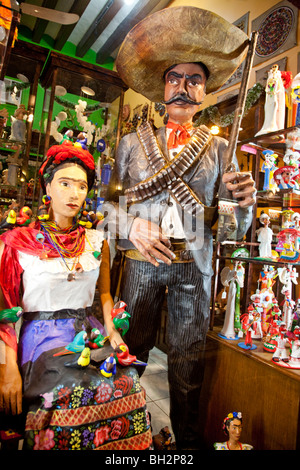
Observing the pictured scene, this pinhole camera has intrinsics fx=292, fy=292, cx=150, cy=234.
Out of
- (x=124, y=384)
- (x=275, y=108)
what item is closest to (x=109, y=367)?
(x=124, y=384)

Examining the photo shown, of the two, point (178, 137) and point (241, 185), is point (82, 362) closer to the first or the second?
point (241, 185)

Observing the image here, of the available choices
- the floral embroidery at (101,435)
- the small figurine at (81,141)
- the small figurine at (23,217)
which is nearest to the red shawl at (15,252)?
the small figurine at (23,217)

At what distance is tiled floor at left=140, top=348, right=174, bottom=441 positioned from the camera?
1.29 meters

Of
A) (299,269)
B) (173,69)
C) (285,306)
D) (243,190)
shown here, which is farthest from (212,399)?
(173,69)

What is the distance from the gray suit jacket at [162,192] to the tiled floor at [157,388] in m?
0.50

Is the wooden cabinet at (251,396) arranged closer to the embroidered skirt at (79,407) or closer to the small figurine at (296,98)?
the embroidered skirt at (79,407)

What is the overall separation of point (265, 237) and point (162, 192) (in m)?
0.76

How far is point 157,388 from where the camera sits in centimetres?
137

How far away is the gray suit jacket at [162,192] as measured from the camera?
1136mm

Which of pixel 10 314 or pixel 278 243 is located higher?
pixel 278 243

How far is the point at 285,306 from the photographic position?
1.55 m

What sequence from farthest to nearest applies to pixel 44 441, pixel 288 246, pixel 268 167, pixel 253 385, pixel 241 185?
pixel 268 167, pixel 288 246, pixel 253 385, pixel 241 185, pixel 44 441

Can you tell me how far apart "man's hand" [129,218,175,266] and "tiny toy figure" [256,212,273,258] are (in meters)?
0.76

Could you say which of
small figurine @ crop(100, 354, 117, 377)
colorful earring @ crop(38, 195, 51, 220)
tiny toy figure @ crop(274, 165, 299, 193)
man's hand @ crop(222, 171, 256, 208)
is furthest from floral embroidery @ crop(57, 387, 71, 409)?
tiny toy figure @ crop(274, 165, 299, 193)
